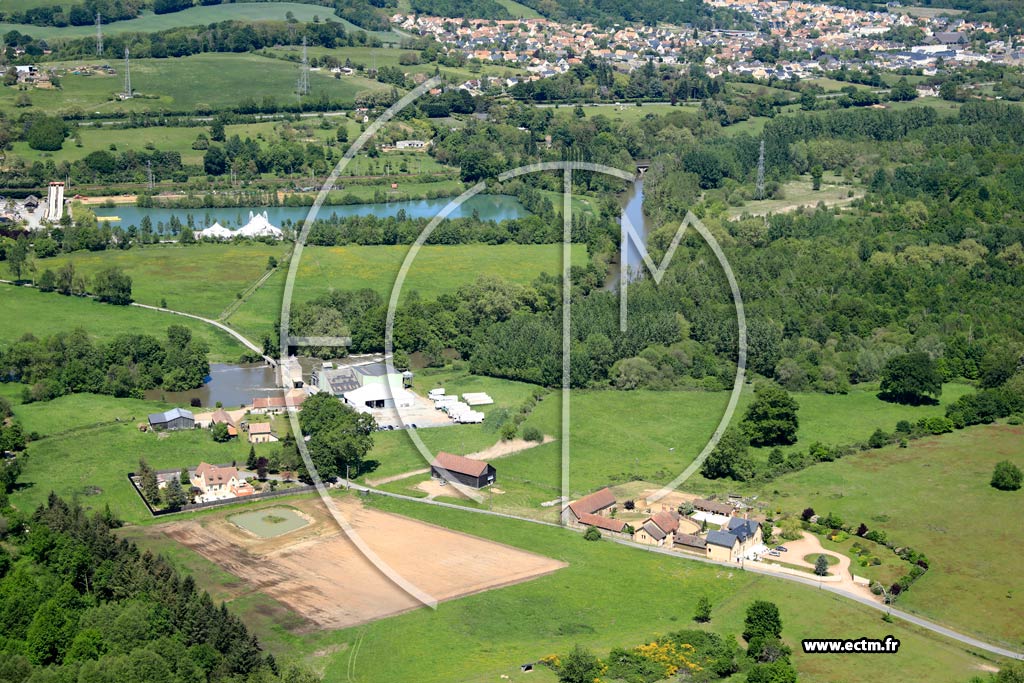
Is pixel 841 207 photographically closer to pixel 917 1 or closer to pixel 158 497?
pixel 158 497

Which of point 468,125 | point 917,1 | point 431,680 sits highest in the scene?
point 917,1

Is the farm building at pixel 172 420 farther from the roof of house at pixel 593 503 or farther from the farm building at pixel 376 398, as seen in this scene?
the roof of house at pixel 593 503

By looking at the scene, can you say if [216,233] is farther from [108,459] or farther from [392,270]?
[108,459]

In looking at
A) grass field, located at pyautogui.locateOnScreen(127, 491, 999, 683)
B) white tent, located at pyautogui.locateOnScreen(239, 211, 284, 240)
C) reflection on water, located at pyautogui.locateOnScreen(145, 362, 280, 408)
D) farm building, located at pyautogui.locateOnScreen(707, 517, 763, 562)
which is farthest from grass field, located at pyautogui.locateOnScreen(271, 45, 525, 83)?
grass field, located at pyautogui.locateOnScreen(127, 491, 999, 683)

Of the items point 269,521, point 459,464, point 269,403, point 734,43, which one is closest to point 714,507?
point 459,464

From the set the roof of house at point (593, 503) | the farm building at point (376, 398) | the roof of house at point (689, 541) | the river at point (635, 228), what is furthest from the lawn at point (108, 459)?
the river at point (635, 228)

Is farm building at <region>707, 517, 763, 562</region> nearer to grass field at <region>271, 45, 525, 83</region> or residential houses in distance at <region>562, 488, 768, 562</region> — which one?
residential houses in distance at <region>562, 488, 768, 562</region>

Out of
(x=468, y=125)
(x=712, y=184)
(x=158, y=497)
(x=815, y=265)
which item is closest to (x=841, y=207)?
(x=712, y=184)
